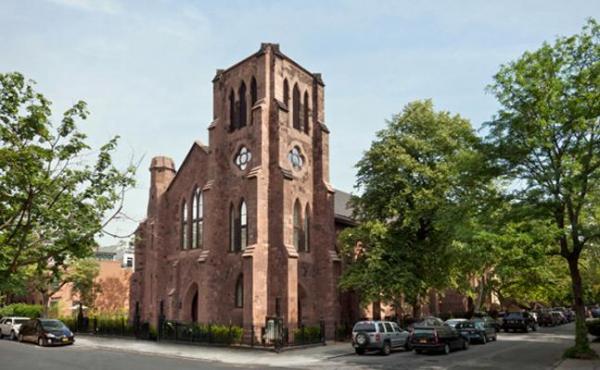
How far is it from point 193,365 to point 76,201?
10.9 metres

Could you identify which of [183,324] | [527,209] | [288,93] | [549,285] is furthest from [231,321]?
[549,285]

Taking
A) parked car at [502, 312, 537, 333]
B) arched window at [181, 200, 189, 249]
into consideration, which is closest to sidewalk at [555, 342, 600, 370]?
parked car at [502, 312, 537, 333]

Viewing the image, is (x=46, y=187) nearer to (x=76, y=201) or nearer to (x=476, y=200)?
(x=76, y=201)

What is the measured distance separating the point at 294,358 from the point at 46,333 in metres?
15.1

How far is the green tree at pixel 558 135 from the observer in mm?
19625

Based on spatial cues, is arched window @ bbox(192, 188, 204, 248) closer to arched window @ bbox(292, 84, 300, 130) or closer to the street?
arched window @ bbox(292, 84, 300, 130)

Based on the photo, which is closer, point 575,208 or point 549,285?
point 575,208

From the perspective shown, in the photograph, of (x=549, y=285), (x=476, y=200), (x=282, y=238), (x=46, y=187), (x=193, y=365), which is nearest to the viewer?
(x=46, y=187)

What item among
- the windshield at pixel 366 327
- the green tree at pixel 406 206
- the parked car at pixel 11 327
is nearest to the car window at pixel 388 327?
the windshield at pixel 366 327

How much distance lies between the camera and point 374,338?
77.4 ft

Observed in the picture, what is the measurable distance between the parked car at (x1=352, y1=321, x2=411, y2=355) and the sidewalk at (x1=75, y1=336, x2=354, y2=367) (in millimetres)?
937

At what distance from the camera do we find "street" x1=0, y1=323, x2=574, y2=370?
1926 cm

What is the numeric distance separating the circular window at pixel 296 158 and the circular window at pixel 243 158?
257 cm

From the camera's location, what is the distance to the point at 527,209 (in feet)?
65.6
